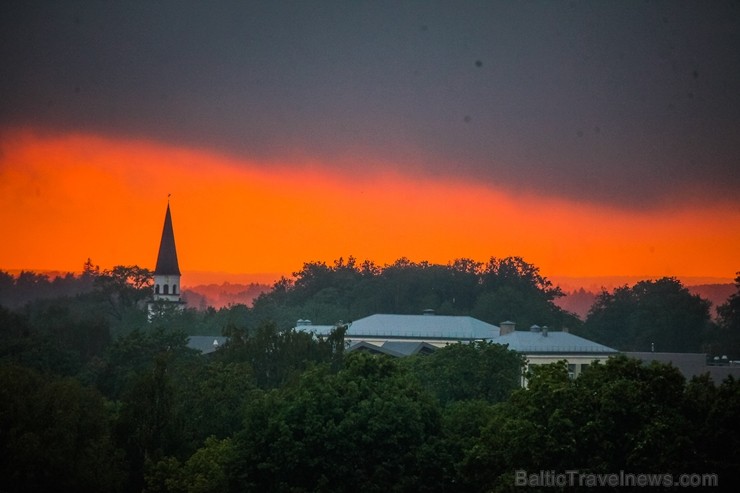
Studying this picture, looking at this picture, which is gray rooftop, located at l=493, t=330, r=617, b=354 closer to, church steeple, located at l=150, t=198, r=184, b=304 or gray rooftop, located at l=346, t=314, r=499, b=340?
gray rooftop, located at l=346, t=314, r=499, b=340

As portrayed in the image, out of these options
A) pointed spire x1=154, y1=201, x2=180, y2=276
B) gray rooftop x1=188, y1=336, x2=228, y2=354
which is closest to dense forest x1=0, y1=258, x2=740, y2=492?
gray rooftop x1=188, y1=336, x2=228, y2=354

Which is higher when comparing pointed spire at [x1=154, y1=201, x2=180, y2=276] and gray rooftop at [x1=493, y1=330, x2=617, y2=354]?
pointed spire at [x1=154, y1=201, x2=180, y2=276]

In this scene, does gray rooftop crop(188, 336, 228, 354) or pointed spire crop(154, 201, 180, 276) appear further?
pointed spire crop(154, 201, 180, 276)

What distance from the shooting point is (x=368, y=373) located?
172 ft

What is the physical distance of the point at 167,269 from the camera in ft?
541

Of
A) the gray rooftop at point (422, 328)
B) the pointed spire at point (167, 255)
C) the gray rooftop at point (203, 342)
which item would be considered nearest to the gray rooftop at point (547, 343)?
the gray rooftop at point (422, 328)

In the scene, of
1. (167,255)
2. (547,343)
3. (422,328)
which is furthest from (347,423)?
(167,255)

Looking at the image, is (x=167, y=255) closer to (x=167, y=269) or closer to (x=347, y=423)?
(x=167, y=269)

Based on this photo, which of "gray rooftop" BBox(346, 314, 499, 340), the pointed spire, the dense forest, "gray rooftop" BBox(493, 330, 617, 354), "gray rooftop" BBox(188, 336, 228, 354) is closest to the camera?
the dense forest

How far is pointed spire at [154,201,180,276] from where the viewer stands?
6471 inches

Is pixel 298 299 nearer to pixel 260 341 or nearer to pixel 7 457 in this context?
pixel 260 341

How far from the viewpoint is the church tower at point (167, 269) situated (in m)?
164

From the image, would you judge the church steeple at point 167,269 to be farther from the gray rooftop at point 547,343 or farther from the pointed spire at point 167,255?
the gray rooftop at point 547,343

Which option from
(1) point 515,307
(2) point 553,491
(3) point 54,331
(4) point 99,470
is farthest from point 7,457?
(1) point 515,307
